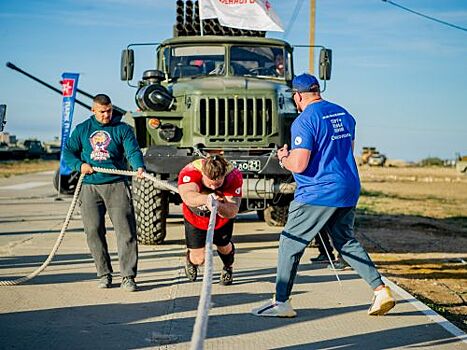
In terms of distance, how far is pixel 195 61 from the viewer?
1267 cm

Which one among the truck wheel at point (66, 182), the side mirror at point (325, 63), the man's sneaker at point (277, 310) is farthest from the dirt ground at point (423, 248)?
the truck wheel at point (66, 182)

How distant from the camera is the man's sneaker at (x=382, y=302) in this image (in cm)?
680

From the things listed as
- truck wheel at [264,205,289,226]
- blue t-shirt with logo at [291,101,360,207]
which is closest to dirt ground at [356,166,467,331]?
truck wheel at [264,205,289,226]

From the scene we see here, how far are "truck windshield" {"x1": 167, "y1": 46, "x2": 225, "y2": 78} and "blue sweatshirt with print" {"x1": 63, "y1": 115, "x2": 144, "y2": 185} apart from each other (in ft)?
15.1

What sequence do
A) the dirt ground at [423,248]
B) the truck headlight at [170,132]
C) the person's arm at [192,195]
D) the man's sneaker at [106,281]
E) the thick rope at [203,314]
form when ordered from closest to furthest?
1. the thick rope at [203,314]
2. the person's arm at [192,195]
3. the man's sneaker at [106,281]
4. the dirt ground at [423,248]
5. the truck headlight at [170,132]

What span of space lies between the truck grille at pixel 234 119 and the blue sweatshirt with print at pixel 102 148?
3220 millimetres

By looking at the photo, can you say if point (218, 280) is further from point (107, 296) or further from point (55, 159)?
point (55, 159)

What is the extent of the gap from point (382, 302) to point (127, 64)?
23.3 feet

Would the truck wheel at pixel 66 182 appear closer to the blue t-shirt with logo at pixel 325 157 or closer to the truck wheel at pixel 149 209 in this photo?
the truck wheel at pixel 149 209

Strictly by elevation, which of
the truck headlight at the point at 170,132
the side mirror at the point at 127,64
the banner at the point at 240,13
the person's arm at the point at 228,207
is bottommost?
the person's arm at the point at 228,207

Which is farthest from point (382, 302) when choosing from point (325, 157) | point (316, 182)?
point (325, 157)

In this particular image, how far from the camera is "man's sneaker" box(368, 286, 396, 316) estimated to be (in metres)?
6.80

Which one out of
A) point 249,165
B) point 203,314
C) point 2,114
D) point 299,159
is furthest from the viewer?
point 249,165

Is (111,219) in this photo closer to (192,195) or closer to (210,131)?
(192,195)
